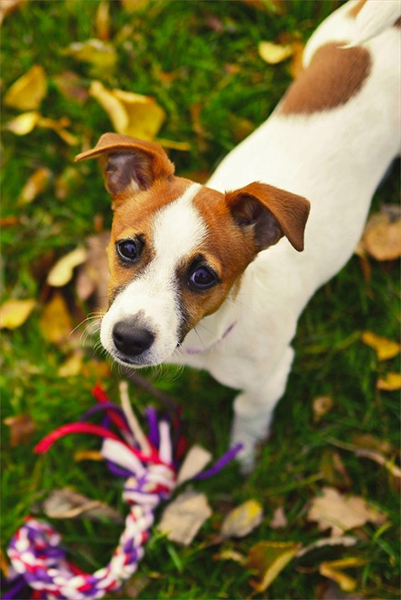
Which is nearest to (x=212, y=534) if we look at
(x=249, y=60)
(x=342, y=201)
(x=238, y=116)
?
(x=342, y=201)

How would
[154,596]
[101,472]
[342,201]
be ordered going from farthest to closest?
1. [101,472]
2. [154,596]
3. [342,201]

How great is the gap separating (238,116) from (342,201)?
1.43 m

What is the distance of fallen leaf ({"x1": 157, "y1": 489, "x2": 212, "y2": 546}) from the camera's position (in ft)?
11.0

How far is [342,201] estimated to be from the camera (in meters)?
3.06

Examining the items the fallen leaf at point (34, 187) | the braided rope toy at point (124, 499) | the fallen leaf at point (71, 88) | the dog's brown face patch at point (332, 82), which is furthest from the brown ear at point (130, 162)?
the fallen leaf at point (71, 88)

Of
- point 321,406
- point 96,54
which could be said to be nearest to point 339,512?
point 321,406

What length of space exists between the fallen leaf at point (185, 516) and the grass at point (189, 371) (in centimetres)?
6

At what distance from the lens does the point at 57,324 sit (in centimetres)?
395

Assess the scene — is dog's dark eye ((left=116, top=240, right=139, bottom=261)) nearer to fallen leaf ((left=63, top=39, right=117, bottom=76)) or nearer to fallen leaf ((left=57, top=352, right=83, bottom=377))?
fallen leaf ((left=57, top=352, right=83, bottom=377))

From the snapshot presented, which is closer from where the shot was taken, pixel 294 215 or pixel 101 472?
pixel 294 215

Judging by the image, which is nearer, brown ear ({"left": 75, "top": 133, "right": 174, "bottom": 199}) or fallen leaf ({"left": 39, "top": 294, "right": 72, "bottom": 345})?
brown ear ({"left": 75, "top": 133, "right": 174, "bottom": 199})

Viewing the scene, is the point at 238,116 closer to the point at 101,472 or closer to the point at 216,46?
the point at 216,46

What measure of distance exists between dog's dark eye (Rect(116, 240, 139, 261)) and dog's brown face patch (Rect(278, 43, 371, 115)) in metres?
1.15

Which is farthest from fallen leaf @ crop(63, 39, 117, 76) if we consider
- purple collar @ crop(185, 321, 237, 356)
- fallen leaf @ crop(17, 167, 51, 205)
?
purple collar @ crop(185, 321, 237, 356)
